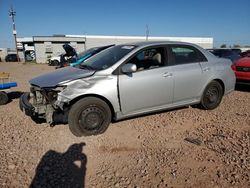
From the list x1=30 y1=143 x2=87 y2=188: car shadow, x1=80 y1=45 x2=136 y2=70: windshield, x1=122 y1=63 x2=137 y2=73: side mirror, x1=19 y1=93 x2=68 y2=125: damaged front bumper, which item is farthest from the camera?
x1=80 y1=45 x2=136 y2=70: windshield

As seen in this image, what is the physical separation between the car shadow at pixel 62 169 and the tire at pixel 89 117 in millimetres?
407

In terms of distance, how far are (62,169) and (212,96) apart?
3865 millimetres

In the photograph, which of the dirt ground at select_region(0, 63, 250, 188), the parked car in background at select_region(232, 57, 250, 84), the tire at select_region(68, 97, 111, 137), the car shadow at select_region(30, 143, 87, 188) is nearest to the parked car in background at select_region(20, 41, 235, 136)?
the tire at select_region(68, 97, 111, 137)

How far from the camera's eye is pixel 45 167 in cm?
308

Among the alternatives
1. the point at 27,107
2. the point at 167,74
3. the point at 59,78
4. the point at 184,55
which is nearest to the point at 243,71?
the point at 184,55

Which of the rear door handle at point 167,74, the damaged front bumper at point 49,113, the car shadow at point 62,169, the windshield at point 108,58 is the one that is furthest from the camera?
the rear door handle at point 167,74

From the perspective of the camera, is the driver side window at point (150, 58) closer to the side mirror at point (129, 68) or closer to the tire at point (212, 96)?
the side mirror at point (129, 68)

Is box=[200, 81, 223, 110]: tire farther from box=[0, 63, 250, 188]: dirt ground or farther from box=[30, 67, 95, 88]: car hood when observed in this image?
box=[30, 67, 95, 88]: car hood

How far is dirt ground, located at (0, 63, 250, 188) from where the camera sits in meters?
2.81

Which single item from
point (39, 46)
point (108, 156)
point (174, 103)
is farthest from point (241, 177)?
point (39, 46)

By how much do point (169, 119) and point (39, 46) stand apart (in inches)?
1299

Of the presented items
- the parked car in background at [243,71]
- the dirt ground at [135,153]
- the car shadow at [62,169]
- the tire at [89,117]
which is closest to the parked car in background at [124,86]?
the tire at [89,117]

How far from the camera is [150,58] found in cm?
468

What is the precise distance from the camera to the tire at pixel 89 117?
3834 millimetres
